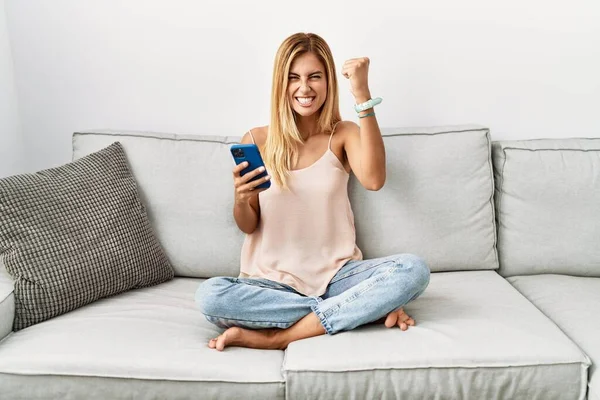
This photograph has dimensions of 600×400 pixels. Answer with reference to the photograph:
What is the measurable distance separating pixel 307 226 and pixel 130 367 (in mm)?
672

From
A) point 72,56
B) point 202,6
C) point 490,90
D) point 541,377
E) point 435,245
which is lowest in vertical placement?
point 541,377

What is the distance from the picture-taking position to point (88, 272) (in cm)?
178

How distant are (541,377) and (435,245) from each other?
63 cm

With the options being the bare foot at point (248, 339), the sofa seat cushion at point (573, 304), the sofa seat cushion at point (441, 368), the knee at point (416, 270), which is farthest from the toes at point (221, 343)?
the sofa seat cushion at point (573, 304)

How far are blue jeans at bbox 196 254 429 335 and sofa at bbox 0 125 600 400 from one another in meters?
0.06

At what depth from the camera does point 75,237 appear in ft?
5.88

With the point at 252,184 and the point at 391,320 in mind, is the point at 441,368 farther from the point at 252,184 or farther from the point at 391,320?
the point at 252,184

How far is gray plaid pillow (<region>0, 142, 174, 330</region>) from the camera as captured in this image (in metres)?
1.70

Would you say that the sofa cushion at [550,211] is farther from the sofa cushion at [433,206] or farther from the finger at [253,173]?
the finger at [253,173]

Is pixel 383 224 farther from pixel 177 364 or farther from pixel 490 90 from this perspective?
pixel 177 364

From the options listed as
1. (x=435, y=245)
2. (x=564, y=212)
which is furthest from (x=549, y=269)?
(x=435, y=245)

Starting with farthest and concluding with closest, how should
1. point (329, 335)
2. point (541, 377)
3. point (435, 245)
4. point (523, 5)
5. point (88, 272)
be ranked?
point (523, 5)
point (435, 245)
point (88, 272)
point (329, 335)
point (541, 377)

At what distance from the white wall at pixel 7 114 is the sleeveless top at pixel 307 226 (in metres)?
1.03

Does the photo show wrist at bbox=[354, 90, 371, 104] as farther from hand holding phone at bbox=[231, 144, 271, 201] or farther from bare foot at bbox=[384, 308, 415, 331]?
bare foot at bbox=[384, 308, 415, 331]
